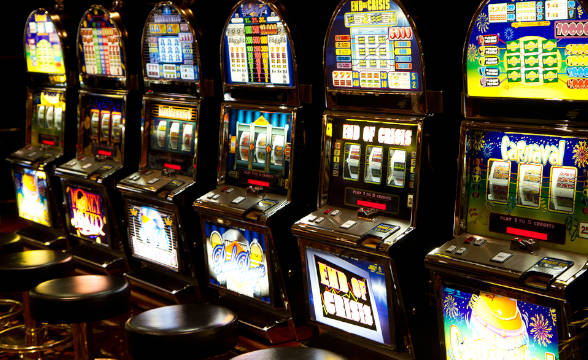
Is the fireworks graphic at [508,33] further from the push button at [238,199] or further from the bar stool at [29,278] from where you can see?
the bar stool at [29,278]

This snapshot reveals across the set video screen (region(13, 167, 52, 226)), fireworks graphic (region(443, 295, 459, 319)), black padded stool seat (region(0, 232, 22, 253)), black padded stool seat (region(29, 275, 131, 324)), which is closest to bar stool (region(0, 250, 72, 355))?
black padded stool seat (region(0, 232, 22, 253))

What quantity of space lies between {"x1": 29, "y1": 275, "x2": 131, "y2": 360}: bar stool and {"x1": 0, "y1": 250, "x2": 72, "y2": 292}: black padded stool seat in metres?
0.51

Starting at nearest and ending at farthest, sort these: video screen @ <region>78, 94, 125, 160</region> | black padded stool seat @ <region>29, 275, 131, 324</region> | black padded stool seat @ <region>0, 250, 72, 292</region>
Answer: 1. black padded stool seat @ <region>29, 275, 131, 324</region>
2. black padded stool seat @ <region>0, 250, 72, 292</region>
3. video screen @ <region>78, 94, 125, 160</region>

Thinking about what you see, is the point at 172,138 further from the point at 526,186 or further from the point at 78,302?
the point at 526,186

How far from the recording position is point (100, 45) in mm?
6824

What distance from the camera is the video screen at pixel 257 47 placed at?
16.2 ft

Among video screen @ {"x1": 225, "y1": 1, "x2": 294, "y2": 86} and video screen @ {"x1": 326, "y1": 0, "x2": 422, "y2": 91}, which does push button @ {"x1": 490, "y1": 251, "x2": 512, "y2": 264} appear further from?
video screen @ {"x1": 225, "y1": 1, "x2": 294, "y2": 86}

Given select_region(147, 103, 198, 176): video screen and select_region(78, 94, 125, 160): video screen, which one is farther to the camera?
select_region(78, 94, 125, 160): video screen

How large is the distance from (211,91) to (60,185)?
2.54 metres

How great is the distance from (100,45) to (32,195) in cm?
190

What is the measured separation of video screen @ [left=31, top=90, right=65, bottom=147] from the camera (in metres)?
7.42

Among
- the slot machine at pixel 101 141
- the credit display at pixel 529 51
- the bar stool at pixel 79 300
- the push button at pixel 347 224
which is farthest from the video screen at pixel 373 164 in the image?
the slot machine at pixel 101 141

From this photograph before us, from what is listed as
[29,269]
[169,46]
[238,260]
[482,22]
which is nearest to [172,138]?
[169,46]

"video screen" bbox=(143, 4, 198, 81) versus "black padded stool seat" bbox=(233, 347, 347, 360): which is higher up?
"video screen" bbox=(143, 4, 198, 81)
